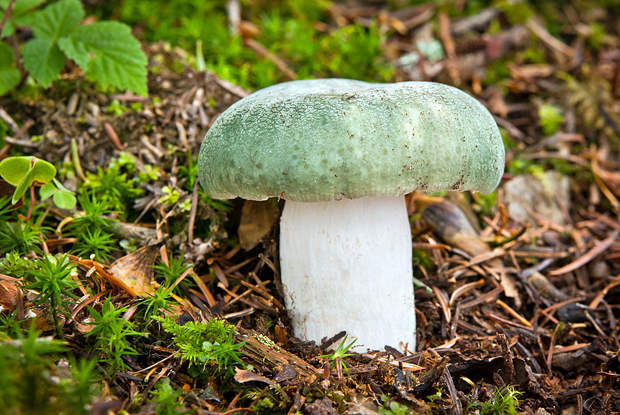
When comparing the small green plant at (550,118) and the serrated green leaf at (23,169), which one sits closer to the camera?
the serrated green leaf at (23,169)

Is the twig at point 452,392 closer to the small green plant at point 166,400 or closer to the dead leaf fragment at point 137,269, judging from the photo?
the small green plant at point 166,400

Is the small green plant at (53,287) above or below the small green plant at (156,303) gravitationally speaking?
above

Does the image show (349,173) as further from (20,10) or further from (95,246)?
(20,10)

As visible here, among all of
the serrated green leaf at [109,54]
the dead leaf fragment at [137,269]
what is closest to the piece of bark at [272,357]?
the dead leaf fragment at [137,269]

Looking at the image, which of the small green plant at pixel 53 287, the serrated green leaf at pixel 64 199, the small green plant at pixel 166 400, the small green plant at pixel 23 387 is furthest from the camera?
the serrated green leaf at pixel 64 199

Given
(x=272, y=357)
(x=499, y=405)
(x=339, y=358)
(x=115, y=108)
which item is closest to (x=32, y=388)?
(x=272, y=357)

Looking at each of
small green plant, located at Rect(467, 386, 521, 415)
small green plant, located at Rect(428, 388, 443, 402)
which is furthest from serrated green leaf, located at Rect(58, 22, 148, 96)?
small green plant, located at Rect(467, 386, 521, 415)
